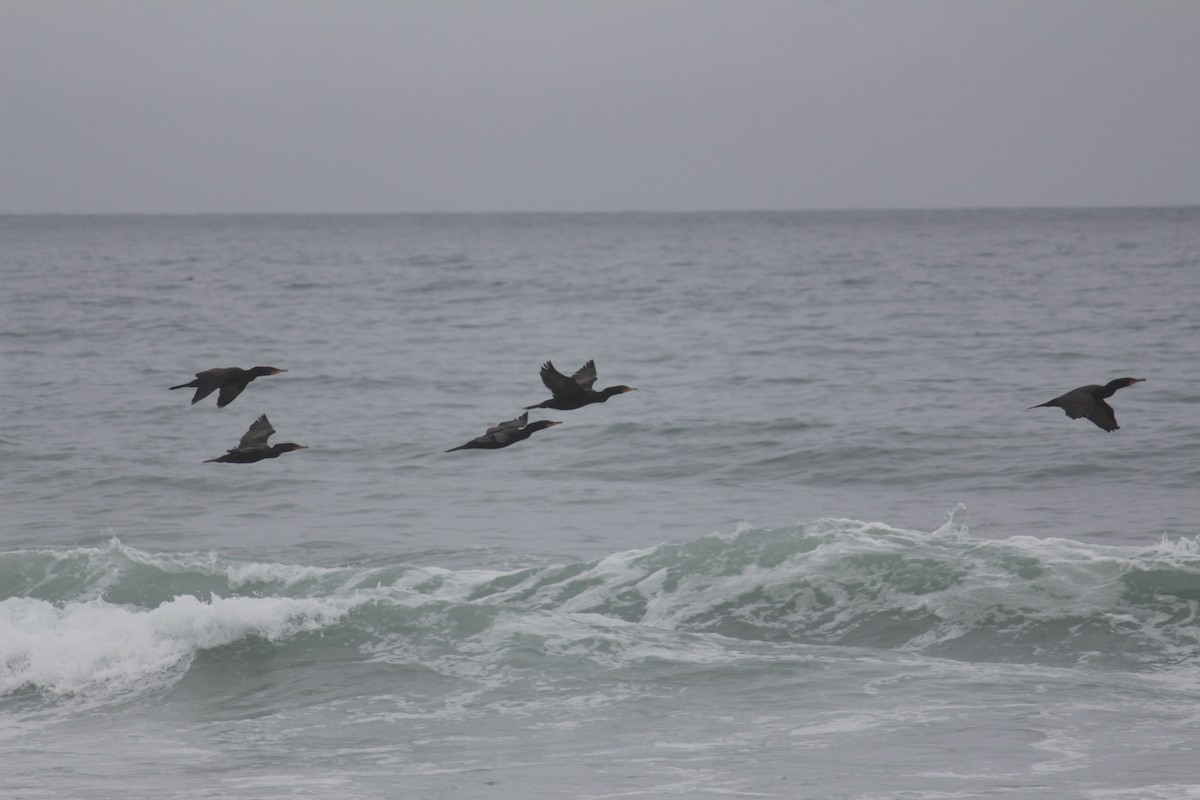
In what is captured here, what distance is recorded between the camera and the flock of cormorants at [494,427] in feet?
32.7

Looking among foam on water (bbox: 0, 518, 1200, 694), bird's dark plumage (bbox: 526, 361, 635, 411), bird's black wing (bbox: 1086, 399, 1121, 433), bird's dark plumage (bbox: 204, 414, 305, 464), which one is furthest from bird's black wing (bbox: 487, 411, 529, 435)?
bird's black wing (bbox: 1086, 399, 1121, 433)

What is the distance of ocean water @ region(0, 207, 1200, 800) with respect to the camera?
34.2 ft

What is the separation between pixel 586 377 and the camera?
11.2 m

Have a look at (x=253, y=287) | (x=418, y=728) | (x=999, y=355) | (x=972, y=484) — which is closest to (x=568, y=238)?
(x=253, y=287)

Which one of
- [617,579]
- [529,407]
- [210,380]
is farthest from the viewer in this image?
[617,579]

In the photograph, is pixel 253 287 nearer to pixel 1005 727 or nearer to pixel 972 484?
pixel 972 484

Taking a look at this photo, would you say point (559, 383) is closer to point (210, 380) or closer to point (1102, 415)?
point (210, 380)

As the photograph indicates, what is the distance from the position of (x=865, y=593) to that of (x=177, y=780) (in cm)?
681

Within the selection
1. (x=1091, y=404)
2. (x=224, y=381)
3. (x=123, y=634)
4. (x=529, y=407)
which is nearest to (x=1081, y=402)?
(x=1091, y=404)

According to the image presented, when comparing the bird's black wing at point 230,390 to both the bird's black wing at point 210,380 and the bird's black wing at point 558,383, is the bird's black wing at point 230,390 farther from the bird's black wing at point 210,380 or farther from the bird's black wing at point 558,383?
the bird's black wing at point 558,383

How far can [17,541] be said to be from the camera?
55.2 ft

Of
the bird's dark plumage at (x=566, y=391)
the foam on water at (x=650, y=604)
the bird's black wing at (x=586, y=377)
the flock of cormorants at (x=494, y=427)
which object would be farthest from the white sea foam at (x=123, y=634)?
the bird's dark plumage at (x=566, y=391)

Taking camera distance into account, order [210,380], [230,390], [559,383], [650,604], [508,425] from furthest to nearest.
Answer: [650,604]
[508,425]
[559,383]
[230,390]
[210,380]

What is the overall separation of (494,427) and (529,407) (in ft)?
1.01
